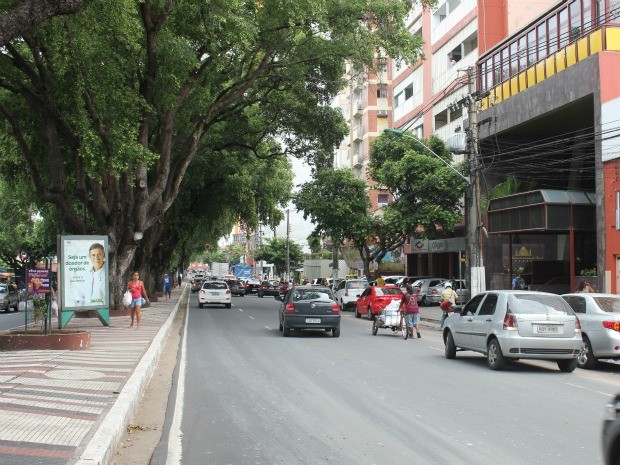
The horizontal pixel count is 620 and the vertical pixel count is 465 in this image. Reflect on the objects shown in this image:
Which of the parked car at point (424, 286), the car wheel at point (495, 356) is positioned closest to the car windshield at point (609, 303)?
the car wheel at point (495, 356)

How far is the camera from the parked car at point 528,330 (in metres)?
12.5

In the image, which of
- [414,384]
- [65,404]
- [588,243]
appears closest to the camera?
[65,404]

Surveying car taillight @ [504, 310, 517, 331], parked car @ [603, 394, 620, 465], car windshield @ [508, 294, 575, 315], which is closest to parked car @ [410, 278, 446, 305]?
car windshield @ [508, 294, 575, 315]

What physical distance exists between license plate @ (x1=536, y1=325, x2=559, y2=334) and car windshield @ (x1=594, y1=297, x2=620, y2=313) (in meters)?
1.79

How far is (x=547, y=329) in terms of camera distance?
1256 cm

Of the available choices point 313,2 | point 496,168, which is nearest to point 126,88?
point 313,2

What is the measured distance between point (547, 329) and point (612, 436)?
8.59 metres

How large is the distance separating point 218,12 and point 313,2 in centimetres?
294

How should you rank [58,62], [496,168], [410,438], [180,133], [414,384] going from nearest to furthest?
[410,438] → [414,384] → [58,62] → [180,133] → [496,168]

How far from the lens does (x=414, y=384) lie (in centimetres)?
1118

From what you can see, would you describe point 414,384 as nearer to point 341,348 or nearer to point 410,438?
point 410,438

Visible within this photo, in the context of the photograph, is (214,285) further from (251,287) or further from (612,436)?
(612,436)

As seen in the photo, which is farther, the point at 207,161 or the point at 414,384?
the point at 207,161

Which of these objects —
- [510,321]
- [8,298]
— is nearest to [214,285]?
[8,298]
